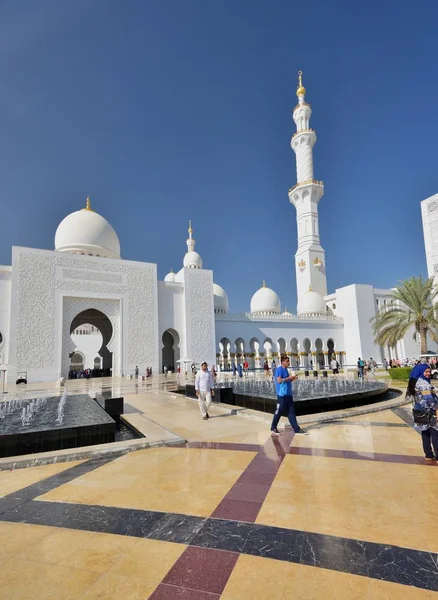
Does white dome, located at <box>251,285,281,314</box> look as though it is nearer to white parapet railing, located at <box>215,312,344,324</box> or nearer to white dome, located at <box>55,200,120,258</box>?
white parapet railing, located at <box>215,312,344,324</box>

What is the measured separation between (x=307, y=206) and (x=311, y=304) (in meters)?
8.73

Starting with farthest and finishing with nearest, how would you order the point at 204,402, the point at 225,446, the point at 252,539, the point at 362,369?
the point at 362,369, the point at 204,402, the point at 225,446, the point at 252,539

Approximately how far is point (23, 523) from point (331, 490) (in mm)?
2109

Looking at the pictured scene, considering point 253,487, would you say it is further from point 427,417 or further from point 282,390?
point 282,390

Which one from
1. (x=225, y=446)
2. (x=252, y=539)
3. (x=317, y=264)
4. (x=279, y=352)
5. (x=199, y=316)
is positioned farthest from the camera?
(x=317, y=264)

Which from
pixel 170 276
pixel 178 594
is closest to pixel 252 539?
pixel 178 594

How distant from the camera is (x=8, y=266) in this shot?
1736 centimetres

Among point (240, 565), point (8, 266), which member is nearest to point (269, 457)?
point (240, 565)

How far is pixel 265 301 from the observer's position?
1196 inches

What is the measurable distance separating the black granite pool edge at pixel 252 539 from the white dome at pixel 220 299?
87.9ft

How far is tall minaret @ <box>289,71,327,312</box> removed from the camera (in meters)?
30.7

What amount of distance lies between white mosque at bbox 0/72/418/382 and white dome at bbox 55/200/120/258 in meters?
0.06

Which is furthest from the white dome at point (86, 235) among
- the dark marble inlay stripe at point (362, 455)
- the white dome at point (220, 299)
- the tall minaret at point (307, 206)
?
the dark marble inlay stripe at point (362, 455)

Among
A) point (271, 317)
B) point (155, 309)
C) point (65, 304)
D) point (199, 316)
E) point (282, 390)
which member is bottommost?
point (282, 390)
